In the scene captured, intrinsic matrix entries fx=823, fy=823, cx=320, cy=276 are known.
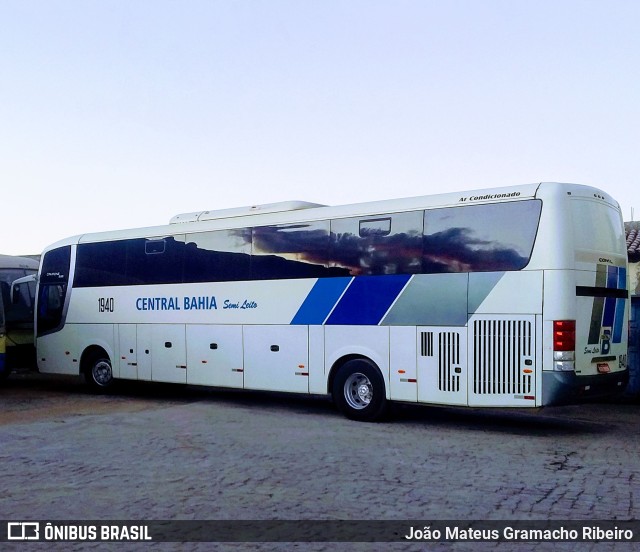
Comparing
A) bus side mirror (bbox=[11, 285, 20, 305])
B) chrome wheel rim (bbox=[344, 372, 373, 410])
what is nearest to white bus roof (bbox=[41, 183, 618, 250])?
bus side mirror (bbox=[11, 285, 20, 305])

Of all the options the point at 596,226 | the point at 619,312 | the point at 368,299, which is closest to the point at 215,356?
the point at 368,299

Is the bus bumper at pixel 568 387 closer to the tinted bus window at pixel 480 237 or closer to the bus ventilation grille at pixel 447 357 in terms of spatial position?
the bus ventilation grille at pixel 447 357

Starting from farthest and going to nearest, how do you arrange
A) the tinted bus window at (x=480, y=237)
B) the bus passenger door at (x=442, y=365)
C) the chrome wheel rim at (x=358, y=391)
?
the chrome wheel rim at (x=358, y=391), the bus passenger door at (x=442, y=365), the tinted bus window at (x=480, y=237)

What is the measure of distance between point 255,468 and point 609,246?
21.0ft

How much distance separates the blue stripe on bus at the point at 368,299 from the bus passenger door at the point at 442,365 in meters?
0.76

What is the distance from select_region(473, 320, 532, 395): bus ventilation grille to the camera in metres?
11.5

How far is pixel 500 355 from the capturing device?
463 inches

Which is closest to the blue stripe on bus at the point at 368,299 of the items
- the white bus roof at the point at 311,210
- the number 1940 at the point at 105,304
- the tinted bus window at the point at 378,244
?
the tinted bus window at the point at 378,244

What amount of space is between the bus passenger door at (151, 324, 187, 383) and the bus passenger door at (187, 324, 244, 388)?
0.63ft

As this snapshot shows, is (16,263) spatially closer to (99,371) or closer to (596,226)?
(99,371)

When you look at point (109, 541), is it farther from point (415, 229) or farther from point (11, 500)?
point (415, 229)

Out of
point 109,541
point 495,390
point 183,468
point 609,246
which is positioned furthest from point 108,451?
point 609,246

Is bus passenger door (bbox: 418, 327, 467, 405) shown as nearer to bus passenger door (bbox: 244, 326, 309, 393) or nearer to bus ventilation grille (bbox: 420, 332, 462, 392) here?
bus ventilation grille (bbox: 420, 332, 462, 392)

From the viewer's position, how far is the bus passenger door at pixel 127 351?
17.3 meters
